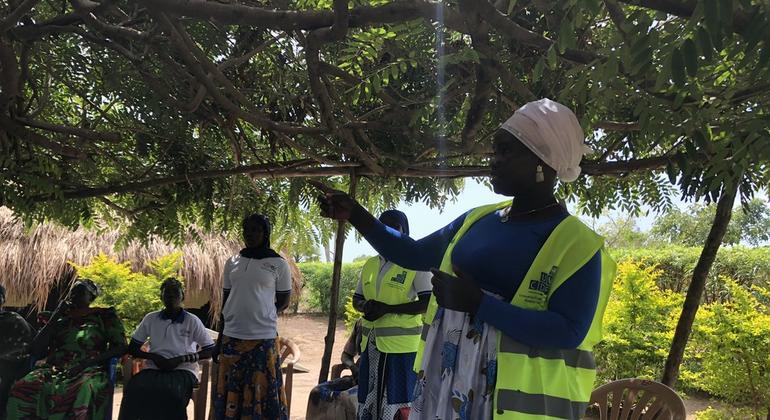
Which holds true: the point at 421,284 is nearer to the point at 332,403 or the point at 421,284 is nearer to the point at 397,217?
the point at 397,217

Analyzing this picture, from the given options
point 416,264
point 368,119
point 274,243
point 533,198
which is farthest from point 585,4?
point 274,243

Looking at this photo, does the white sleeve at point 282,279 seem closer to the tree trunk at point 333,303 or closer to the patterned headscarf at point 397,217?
the tree trunk at point 333,303

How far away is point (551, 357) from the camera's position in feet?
4.91

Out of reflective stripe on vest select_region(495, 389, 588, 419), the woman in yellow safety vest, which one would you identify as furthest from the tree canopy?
reflective stripe on vest select_region(495, 389, 588, 419)

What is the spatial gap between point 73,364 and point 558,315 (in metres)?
3.95

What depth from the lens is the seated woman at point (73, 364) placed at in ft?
13.6

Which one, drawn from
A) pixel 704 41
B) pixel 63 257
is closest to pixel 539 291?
pixel 704 41

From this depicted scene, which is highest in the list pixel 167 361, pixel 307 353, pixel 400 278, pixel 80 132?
pixel 80 132

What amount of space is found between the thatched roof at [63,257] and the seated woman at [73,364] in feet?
15.5

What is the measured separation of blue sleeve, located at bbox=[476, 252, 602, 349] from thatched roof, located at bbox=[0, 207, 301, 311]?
849 cm

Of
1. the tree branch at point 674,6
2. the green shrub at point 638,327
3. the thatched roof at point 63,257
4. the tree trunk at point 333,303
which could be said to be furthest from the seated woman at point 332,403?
the thatched roof at point 63,257

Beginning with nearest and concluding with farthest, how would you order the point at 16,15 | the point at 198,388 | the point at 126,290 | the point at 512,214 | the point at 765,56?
the point at 765,56
the point at 512,214
the point at 16,15
the point at 198,388
the point at 126,290

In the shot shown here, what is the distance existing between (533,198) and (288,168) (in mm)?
3007

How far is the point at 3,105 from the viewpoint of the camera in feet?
10.3
